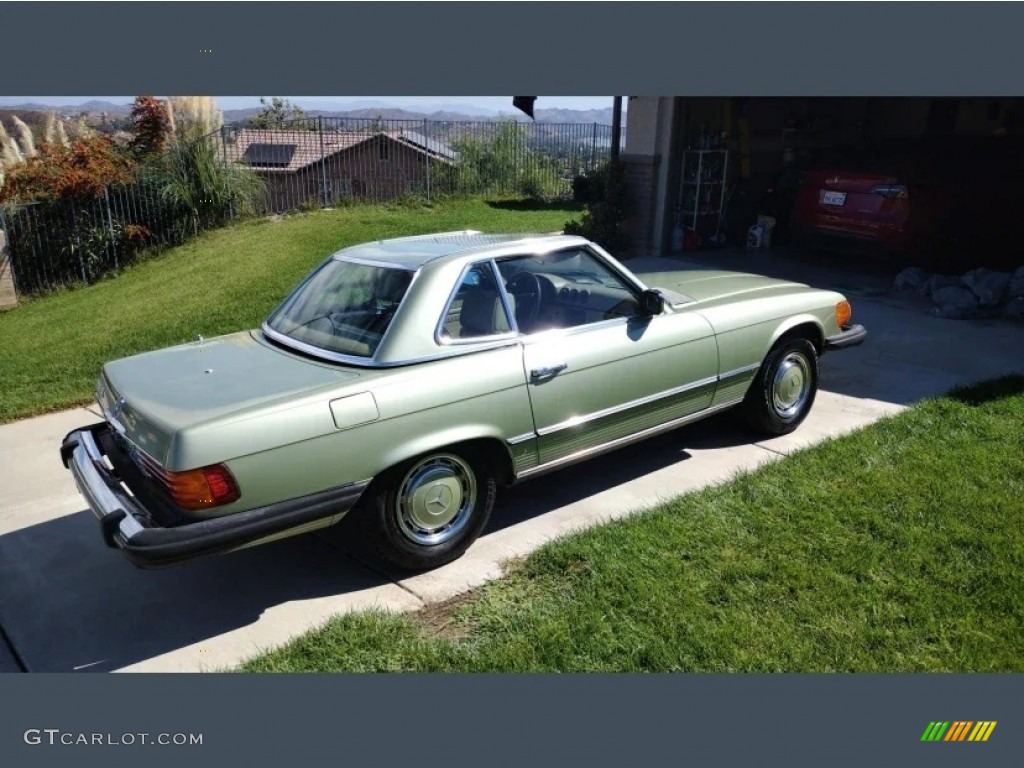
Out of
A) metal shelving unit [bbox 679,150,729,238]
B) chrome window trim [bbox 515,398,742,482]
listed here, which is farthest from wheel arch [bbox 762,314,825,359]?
metal shelving unit [bbox 679,150,729,238]

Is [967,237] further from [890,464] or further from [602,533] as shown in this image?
[602,533]

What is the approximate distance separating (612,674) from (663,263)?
836cm

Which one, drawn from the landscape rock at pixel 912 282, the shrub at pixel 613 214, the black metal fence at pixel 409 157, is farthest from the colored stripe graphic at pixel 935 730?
the black metal fence at pixel 409 157

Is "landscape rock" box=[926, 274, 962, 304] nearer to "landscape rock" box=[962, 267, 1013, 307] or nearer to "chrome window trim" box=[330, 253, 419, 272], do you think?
"landscape rock" box=[962, 267, 1013, 307]

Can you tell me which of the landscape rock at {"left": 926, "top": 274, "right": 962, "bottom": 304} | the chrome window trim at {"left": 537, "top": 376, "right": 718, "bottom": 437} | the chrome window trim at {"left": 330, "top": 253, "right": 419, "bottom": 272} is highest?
the chrome window trim at {"left": 330, "top": 253, "right": 419, "bottom": 272}

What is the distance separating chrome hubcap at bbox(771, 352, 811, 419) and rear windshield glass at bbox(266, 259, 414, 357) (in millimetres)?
2615

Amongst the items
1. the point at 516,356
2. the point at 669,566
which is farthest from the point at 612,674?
the point at 516,356

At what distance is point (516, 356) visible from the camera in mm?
4258

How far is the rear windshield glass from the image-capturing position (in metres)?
4.18

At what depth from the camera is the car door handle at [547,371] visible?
4.26 m

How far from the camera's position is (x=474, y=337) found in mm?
4242

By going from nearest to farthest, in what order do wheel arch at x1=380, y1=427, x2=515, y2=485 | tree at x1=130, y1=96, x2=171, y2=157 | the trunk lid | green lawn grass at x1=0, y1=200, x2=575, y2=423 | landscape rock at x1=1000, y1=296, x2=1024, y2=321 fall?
1. the trunk lid
2. wheel arch at x1=380, y1=427, x2=515, y2=485
3. green lawn grass at x1=0, y1=200, x2=575, y2=423
4. landscape rock at x1=1000, y1=296, x2=1024, y2=321
5. tree at x1=130, y1=96, x2=171, y2=157

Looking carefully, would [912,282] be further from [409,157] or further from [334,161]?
[334,161]

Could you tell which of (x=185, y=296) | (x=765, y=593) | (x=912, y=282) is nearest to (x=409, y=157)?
(x=185, y=296)
